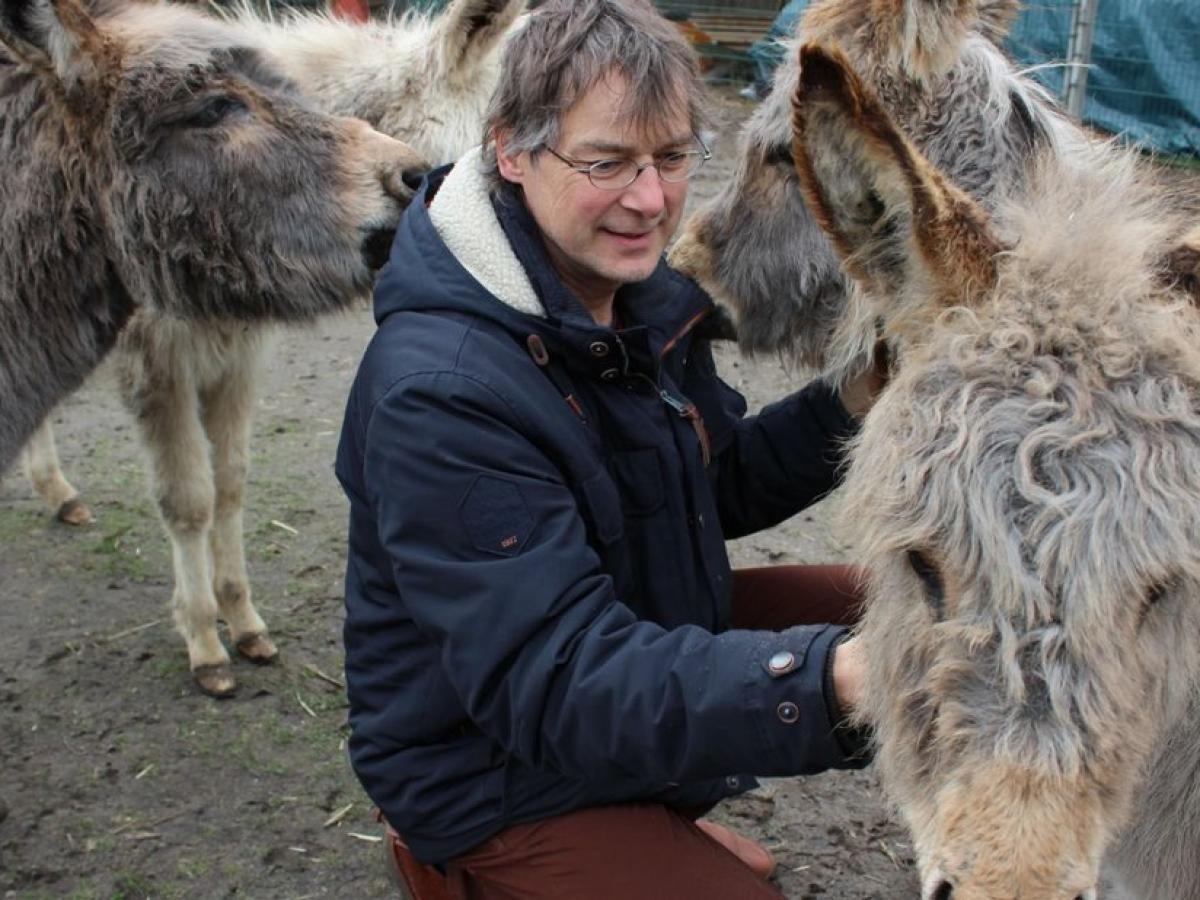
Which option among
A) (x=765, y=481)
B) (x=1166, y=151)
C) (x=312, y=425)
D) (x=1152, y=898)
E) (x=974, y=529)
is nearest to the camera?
(x=974, y=529)

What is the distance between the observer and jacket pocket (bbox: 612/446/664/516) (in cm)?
268

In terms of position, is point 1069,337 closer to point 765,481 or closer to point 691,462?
point 691,462

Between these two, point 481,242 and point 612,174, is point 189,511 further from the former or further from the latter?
point 612,174

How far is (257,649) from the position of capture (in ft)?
16.0

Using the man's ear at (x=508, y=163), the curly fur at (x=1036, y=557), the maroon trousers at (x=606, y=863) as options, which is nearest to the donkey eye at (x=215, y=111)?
the man's ear at (x=508, y=163)

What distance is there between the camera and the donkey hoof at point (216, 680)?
468 cm

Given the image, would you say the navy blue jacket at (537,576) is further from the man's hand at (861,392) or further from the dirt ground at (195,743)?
the dirt ground at (195,743)

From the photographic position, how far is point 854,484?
201 cm

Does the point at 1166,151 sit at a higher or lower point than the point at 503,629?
lower

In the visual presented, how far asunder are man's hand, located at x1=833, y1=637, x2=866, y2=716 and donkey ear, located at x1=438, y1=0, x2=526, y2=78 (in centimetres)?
367

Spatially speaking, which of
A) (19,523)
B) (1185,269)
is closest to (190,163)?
(1185,269)

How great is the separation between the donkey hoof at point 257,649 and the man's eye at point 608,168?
2.97 metres

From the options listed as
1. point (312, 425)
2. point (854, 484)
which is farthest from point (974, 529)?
point (312, 425)

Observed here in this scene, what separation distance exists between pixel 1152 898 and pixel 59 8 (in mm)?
Result: 3319
